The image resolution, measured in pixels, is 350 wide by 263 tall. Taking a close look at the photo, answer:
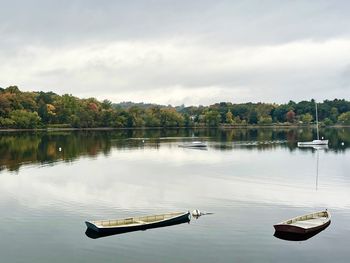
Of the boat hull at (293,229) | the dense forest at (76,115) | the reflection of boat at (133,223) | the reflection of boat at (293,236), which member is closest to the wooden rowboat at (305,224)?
the boat hull at (293,229)

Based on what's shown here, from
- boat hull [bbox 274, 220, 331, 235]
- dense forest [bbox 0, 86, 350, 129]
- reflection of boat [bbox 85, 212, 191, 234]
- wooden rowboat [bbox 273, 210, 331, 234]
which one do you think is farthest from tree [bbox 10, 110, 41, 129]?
boat hull [bbox 274, 220, 331, 235]

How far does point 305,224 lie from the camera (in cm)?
2680

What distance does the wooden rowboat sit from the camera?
2584cm

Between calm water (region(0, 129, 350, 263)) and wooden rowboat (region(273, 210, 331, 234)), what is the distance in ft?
1.80

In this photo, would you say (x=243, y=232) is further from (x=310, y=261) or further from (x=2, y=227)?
(x=2, y=227)

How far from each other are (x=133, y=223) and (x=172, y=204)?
321 inches

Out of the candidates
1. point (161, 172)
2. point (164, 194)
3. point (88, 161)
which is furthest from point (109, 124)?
point (164, 194)

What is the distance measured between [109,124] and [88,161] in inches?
4269

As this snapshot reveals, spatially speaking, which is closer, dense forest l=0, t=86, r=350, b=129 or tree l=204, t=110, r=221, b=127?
dense forest l=0, t=86, r=350, b=129

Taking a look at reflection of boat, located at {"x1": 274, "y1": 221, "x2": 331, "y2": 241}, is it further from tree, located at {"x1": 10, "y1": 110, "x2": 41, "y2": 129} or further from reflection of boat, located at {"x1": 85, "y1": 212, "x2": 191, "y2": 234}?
tree, located at {"x1": 10, "y1": 110, "x2": 41, "y2": 129}

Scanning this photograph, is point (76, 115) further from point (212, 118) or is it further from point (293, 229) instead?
point (293, 229)

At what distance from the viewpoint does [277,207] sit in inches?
1310

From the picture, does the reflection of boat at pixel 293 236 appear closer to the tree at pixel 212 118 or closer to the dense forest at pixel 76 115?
the dense forest at pixel 76 115

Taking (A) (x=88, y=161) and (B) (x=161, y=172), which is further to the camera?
(A) (x=88, y=161)
